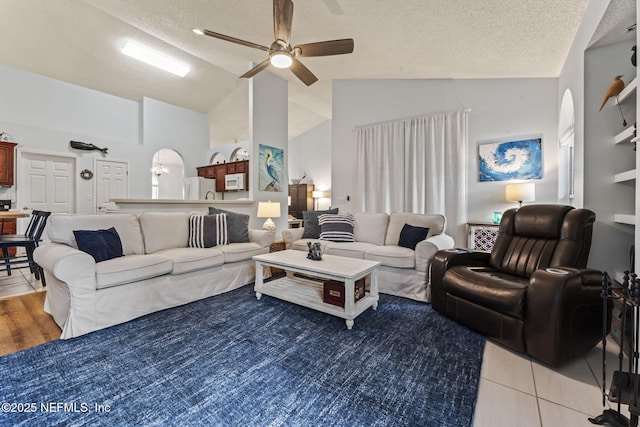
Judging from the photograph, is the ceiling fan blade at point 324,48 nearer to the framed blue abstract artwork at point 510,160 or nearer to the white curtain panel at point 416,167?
the white curtain panel at point 416,167

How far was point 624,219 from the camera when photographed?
2029 millimetres

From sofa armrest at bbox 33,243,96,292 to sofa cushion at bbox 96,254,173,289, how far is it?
0.06 meters

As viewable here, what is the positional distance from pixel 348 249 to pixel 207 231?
167 centimetres

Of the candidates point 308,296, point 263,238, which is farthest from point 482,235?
point 263,238

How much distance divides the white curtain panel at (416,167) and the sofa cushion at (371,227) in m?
1.19

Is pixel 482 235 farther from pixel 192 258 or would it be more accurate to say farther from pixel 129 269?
pixel 129 269

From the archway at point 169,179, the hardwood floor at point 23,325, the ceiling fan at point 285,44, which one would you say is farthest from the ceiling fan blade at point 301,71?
the archway at point 169,179

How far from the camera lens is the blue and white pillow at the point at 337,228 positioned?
3.67 meters

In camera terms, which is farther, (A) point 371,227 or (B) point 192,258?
(A) point 371,227

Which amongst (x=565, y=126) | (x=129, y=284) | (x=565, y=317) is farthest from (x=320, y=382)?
(x=565, y=126)

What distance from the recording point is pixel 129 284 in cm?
233

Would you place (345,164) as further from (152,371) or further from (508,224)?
(152,371)

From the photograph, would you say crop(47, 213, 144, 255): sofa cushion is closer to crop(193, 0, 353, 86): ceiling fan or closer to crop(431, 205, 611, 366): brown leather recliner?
crop(193, 0, 353, 86): ceiling fan

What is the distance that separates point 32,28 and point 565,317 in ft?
24.6
